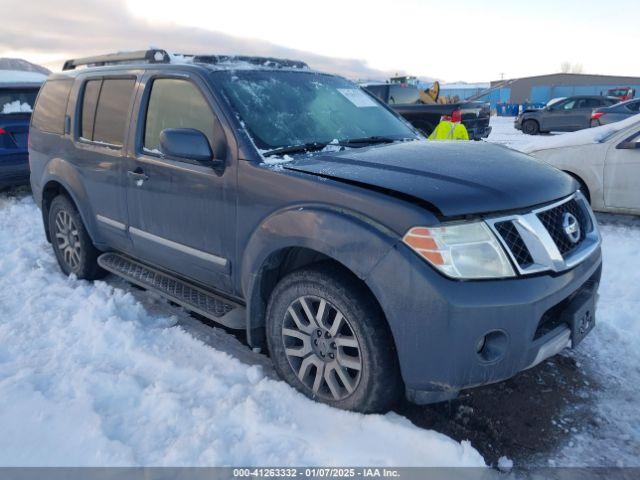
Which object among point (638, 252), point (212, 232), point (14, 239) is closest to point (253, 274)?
point (212, 232)

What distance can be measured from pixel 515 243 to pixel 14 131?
7362 millimetres

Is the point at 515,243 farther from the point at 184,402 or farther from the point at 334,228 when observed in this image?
the point at 184,402

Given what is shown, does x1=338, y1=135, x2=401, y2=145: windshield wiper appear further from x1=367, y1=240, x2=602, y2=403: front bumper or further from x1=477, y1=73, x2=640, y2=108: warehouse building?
x1=477, y1=73, x2=640, y2=108: warehouse building

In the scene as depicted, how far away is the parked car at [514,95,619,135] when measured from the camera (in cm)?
1941

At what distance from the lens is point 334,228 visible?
2.42 meters

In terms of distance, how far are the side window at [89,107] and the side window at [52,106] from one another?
340mm

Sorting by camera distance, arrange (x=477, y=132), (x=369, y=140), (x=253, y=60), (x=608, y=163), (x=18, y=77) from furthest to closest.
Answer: (x=477, y=132), (x=18, y=77), (x=608, y=163), (x=253, y=60), (x=369, y=140)

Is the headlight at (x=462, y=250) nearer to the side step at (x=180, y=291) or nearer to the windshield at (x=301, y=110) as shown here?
the windshield at (x=301, y=110)

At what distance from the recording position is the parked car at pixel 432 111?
41.0 feet

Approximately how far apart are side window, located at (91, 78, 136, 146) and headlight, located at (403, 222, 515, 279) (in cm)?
258

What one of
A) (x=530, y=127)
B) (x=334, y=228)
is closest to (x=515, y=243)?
(x=334, y=228)

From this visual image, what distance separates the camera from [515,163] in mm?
2816

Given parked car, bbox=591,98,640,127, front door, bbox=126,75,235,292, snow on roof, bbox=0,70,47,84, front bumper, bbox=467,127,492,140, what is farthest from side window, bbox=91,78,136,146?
parked car, bbox=591,98,640,127

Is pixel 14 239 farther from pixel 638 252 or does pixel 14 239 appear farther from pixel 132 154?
pixel 638 252
